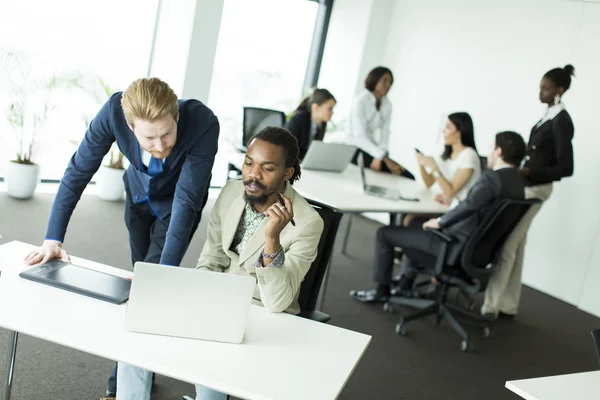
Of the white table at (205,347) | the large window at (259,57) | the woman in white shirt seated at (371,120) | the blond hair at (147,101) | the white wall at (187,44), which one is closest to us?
the white table at (205,347)

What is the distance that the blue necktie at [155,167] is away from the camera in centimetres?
255

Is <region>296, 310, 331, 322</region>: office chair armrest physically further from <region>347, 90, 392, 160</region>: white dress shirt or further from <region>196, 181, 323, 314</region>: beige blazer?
<region>347, 90, 392, 160</region>: white dress shirt

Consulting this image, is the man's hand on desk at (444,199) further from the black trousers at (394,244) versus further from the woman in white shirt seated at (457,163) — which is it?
the black trousers at (394,244)

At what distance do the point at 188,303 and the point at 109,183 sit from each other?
4.40 metres

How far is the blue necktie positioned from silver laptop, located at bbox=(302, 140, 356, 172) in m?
2.43

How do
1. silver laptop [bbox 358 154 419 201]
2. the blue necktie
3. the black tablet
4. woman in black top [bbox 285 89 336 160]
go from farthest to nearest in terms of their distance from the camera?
woman in black top [bbox 285 89 336 160]
silver laptop [bbox 358 154 419 201]
the blue necktie
the black tablet

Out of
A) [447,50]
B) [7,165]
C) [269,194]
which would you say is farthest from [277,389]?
[447,50]

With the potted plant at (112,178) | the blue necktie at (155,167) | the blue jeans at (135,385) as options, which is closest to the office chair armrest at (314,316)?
the blue jeans at (135,385)

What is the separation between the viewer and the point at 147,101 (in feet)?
7.22

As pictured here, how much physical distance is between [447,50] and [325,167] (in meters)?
2.44

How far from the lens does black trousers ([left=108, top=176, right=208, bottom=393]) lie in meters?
2.82

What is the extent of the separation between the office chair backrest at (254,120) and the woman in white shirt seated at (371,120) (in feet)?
2.25

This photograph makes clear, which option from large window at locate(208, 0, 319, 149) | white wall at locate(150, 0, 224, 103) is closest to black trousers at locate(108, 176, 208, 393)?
white wall at locate(150, 0, 224, 103)

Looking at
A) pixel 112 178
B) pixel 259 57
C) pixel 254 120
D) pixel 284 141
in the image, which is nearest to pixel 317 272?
pixel 284 141
